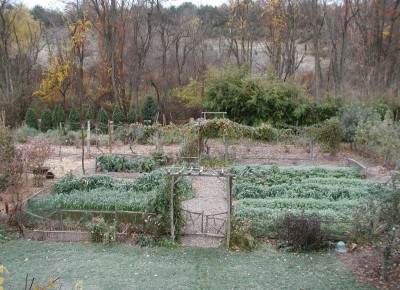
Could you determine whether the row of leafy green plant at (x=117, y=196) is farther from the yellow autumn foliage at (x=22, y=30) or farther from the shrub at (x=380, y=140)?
the yellow autumn foliage at (x=22, y=30)

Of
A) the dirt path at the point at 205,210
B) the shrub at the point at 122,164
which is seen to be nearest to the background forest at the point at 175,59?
the shrub at the point at 122,164

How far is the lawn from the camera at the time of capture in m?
8.05

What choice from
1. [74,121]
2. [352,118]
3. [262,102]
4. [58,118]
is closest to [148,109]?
[74,121]

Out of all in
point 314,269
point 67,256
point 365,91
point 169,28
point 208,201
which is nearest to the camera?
point 314,269

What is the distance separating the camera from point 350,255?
9336 millimetres

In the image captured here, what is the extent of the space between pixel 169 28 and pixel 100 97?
782 cm

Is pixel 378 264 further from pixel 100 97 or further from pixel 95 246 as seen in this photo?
pixel 100 97

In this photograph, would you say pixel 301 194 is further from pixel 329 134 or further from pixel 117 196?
pixel 329 134

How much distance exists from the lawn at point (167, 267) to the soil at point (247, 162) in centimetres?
46

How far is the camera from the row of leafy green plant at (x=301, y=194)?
1016cm

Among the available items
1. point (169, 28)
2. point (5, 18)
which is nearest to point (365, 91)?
point (169, 28)

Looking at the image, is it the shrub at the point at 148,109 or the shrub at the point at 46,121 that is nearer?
the shrub at the point at 46,121

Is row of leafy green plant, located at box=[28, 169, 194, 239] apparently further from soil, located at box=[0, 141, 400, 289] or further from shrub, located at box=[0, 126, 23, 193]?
shrub, located at box=[0, 126, 23, 193]

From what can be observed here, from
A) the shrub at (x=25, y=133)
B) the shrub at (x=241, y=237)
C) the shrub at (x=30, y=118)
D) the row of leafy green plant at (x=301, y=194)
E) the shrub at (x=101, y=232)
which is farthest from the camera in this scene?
the shrub at (x=30, y=118)
